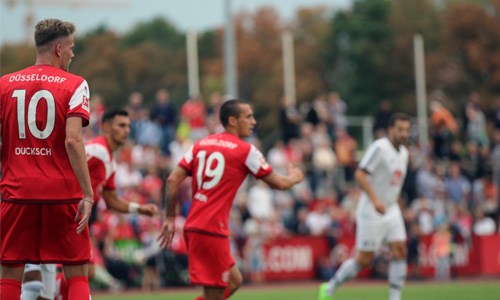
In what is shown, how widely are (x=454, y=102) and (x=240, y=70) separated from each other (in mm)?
17141

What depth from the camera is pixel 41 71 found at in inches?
244

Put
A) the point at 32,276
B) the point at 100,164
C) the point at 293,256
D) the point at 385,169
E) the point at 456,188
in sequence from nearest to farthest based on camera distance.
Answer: the point at 32,276
the point at 100,164
the point at 385,169
the point at 293,256
the point at 456,188

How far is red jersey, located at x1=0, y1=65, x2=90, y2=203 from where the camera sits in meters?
6.10

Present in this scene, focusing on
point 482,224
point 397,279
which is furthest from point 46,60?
point 482,224

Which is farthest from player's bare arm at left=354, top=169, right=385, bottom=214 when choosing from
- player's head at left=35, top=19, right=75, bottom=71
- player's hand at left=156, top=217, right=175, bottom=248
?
player's head at left=35, top=19, right=75, bottom=71

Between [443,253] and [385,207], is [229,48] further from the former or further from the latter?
[385,207]

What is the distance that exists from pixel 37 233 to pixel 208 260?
1.87 meters

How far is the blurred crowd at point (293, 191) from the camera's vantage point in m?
18.4

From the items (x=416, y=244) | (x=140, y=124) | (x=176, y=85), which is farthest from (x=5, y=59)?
(x=176, y=85)

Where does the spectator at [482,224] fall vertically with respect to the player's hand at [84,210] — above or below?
below

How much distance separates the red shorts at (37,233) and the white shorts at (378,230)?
5669mm

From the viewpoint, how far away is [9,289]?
6121mm

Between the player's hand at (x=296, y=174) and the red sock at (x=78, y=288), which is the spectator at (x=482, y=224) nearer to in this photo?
the player's hand at (x=296, y=174)

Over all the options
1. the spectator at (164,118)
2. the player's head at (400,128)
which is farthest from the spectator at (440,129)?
the player's head at (400,128)
